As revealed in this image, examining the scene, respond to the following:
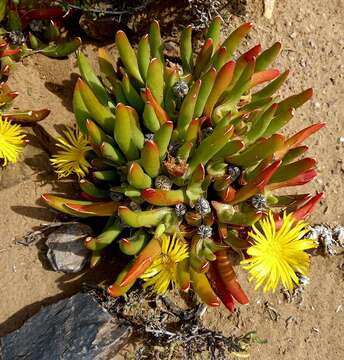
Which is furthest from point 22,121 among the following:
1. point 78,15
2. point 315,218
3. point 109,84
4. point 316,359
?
point 316,359

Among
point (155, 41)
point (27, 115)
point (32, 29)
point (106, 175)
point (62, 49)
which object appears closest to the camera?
Result: point (106, 175)

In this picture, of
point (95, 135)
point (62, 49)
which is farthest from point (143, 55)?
point (62, 49)

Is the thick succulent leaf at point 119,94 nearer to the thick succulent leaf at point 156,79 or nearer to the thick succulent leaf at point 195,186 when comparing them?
the thick succulent leaf at point 156,79

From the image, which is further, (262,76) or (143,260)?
(262,76)

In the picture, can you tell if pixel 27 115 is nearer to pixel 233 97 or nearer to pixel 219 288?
pixel 233 97

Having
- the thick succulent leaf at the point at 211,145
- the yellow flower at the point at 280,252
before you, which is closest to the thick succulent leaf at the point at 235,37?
the thick succulent leaf at the point at 211,145

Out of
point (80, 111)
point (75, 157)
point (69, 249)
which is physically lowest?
point (69, 249)

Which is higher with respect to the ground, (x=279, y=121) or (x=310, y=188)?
(x=279, y=121)
